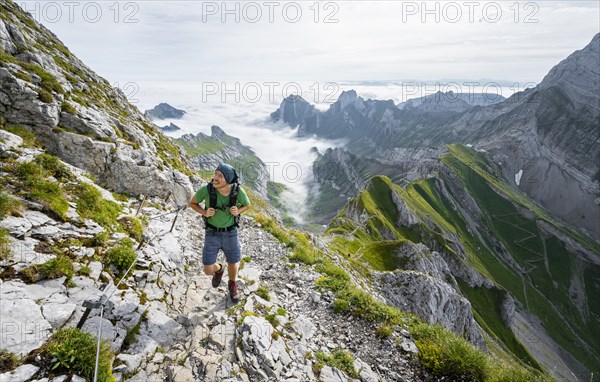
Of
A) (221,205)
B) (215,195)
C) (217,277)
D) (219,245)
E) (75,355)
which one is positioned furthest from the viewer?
(217,277)

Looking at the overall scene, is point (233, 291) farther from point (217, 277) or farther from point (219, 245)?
point (219, 245)

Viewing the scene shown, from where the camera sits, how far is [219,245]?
34.9ft

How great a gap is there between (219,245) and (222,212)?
138cm

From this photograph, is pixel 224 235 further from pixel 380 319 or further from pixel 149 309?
pixel 380 319

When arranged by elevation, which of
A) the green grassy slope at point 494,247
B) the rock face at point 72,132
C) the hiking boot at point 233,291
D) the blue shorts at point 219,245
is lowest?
the green grassy slope at point 494,247

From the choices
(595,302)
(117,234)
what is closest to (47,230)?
(117,234)

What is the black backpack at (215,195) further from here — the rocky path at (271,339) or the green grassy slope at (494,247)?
the green grassy slope at (494,247)

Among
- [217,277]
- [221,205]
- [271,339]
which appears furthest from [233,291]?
[221,205]

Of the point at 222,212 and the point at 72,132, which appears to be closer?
the point at 222,212

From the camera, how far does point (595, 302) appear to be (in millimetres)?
145250

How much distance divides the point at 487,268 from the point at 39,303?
17194 cm

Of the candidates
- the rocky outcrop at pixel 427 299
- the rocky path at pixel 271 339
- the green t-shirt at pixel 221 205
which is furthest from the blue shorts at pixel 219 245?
the rocky outcrop at pixel 427 299

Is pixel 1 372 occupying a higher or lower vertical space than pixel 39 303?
lower

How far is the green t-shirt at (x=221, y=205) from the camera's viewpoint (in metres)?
9.97
